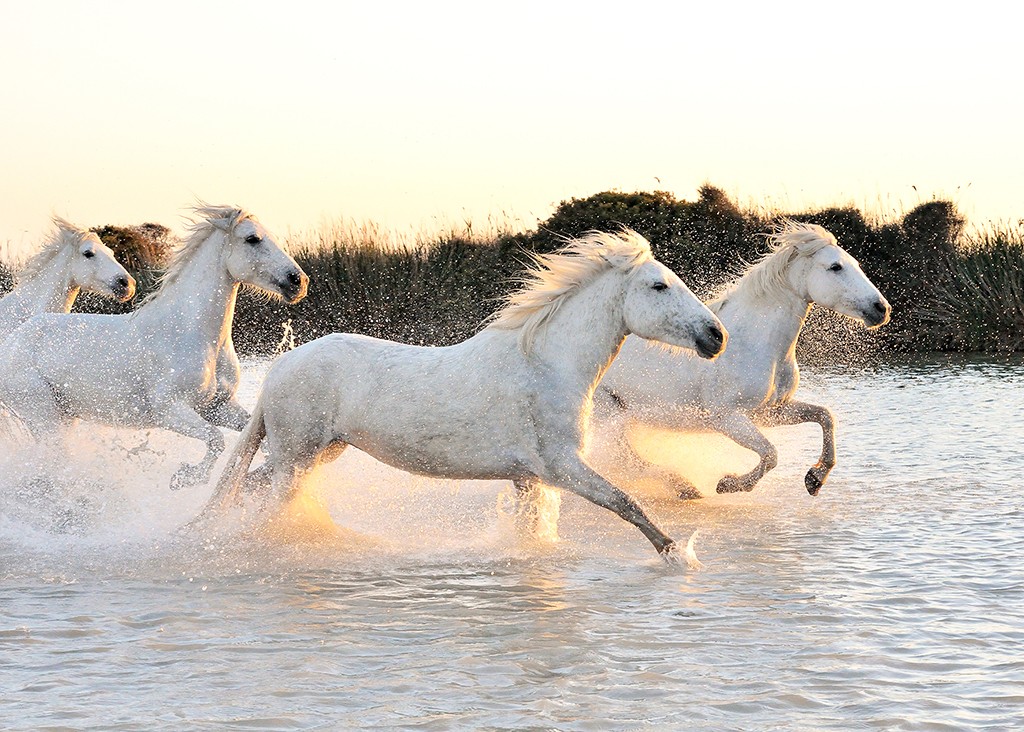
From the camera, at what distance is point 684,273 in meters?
19.1

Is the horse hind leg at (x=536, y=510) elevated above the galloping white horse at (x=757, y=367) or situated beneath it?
situated beneath

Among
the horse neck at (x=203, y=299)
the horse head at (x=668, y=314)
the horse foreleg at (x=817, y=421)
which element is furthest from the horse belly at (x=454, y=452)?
the horse foreleg at (x=817, y=421)

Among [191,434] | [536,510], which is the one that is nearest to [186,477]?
[191,434]

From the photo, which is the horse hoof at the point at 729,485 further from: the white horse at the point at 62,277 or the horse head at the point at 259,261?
the white horse at the point at 62,277

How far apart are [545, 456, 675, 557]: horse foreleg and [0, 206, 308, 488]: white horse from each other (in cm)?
232

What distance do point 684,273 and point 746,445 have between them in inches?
447

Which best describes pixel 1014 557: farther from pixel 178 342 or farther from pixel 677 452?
pixel 178 342

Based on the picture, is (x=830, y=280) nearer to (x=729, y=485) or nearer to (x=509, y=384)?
(x=729, y=485)

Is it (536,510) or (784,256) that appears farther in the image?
(784,256)

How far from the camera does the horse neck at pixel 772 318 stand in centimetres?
812

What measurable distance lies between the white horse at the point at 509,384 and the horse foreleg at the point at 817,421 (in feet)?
7.28

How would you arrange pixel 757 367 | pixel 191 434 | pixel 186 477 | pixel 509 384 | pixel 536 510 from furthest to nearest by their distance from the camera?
pixel 757 367 → pixel 191 434 → pixel 186 477 → pixel 536 510 → pixel 509 384

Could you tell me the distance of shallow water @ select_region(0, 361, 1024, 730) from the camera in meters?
4.01

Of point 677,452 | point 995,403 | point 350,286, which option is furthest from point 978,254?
point 677,452
